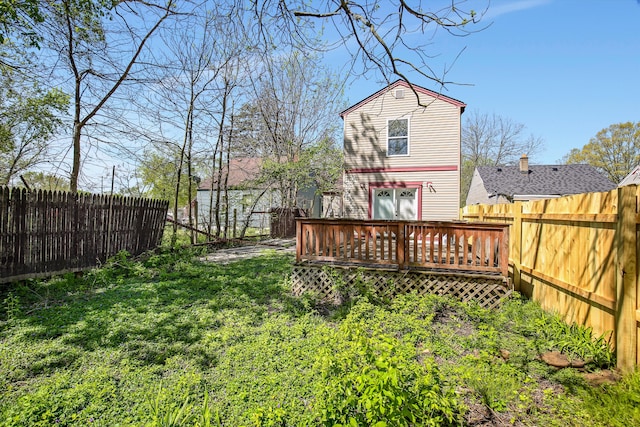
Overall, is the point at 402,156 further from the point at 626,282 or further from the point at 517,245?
the point at 626,282

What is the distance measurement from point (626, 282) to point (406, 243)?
2.75m

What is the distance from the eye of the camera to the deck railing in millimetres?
4762

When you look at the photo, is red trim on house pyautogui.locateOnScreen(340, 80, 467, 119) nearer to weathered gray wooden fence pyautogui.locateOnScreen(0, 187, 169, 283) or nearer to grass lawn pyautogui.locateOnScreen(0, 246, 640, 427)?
grass lawn pyautogui.locateOnScreen(0, 246, 640, 427)

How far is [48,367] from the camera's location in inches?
114

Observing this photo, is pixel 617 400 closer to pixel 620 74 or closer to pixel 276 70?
pixel 620 74

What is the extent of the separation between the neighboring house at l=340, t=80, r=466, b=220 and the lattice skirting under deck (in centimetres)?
613

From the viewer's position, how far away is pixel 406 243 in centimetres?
518

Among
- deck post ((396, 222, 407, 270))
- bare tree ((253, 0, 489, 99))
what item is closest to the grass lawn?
deck post ((396, 222, 407, 270))

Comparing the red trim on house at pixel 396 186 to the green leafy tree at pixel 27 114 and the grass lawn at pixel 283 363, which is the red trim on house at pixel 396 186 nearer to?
the grass lawn at pixel 283 363

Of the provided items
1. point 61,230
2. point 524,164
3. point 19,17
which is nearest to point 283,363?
point 61,230

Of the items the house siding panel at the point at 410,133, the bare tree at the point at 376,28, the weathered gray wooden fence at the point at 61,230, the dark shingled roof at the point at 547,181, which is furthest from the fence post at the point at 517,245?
the dark shingled roof at the point at 547,181

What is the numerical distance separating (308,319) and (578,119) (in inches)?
853

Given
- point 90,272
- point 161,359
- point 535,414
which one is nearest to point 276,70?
point 90,272

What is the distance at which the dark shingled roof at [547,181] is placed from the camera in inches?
719
